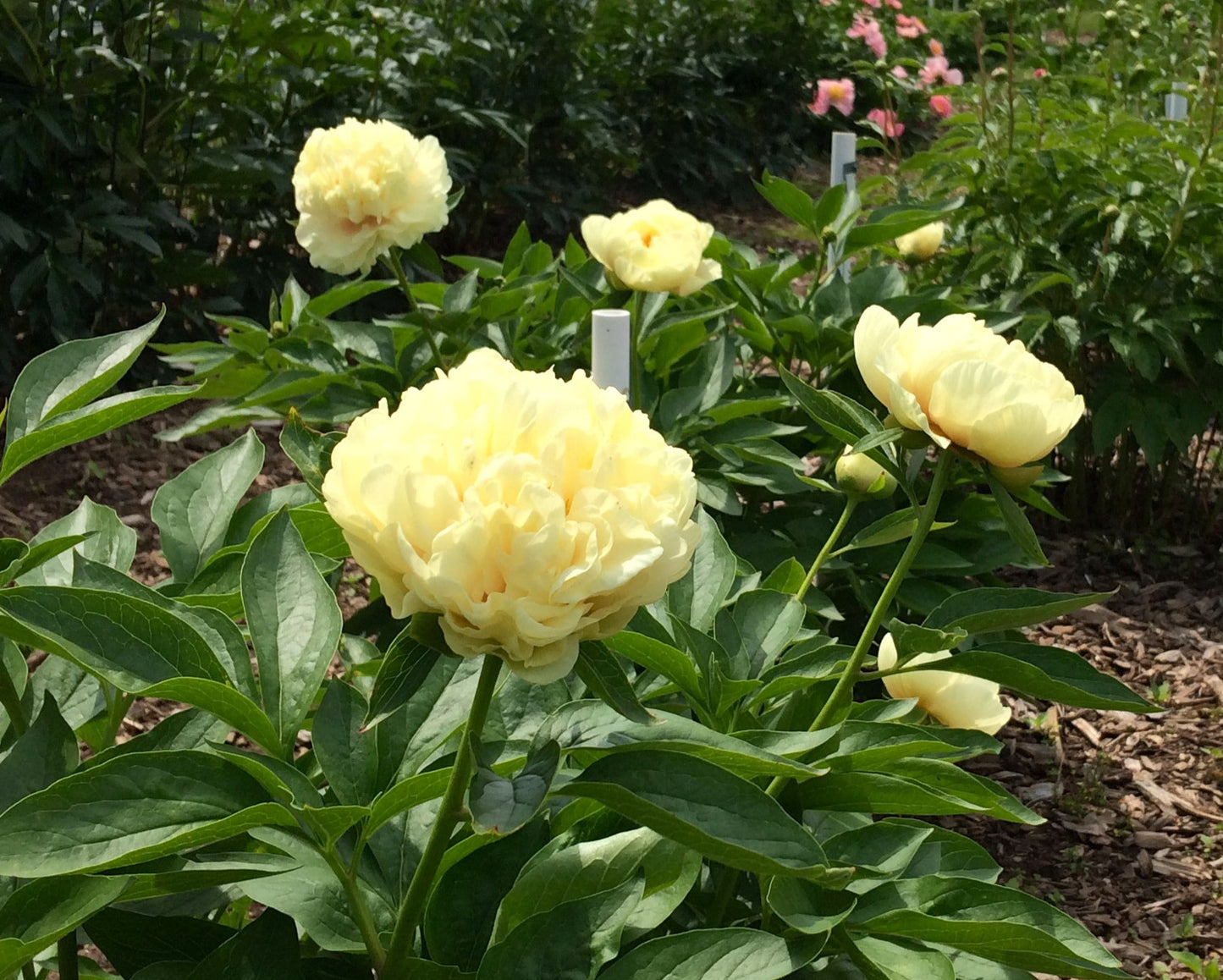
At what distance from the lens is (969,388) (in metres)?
0.92

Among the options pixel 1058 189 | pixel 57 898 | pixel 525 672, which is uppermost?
pixel 525 672

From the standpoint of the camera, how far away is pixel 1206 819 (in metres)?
2.46

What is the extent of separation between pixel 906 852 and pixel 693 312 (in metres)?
1.35

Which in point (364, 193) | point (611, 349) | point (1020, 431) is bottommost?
point (611, 349)

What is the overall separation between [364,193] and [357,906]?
1298mm

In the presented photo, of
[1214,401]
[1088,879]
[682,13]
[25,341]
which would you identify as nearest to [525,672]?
[1088,879]

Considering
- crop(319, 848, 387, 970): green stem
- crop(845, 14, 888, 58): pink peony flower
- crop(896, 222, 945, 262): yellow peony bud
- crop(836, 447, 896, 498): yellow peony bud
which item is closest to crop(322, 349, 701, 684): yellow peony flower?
crop(319, 848, 387, 970): green stem

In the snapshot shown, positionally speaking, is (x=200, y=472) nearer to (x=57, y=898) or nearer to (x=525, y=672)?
(x=57, y=898)

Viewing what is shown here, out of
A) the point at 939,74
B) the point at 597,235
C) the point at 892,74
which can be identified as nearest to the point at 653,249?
the point at 597,235

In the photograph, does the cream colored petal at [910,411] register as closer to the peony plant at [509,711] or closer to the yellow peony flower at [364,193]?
the peony plant at [509,711]

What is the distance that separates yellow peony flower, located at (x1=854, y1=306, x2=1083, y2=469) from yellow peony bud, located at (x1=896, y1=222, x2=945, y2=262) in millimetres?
1791

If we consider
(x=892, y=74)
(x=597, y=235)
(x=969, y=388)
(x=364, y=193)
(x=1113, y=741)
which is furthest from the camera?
(x=892, y=74)

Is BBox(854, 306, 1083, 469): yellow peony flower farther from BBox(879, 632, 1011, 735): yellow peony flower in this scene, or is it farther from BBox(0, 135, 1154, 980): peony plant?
BBox(879, 632, 1011, 735): yellow peony flower

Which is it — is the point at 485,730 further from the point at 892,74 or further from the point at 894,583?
the point at 892,74
